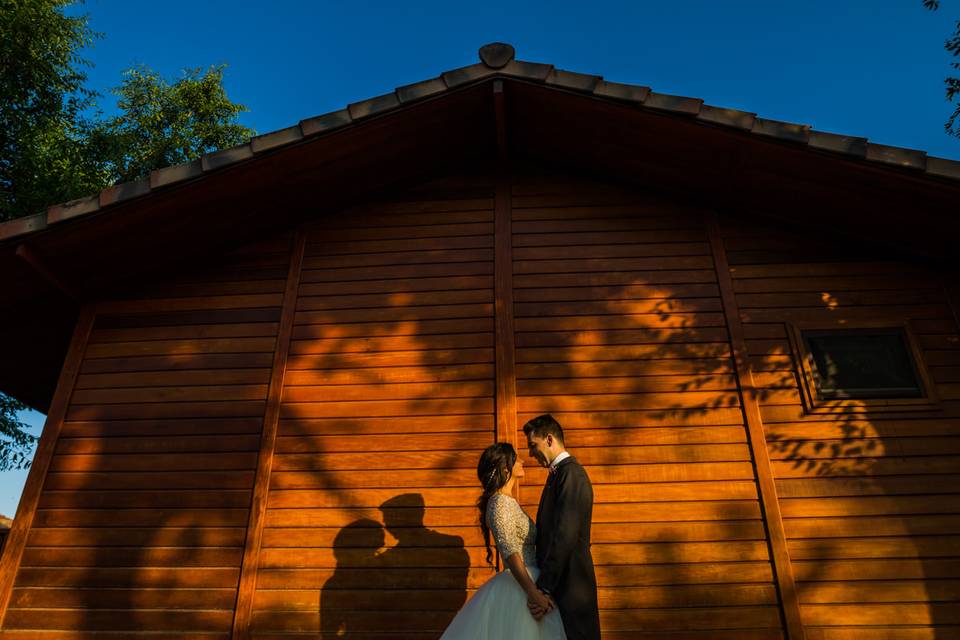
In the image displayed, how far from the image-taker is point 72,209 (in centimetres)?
491

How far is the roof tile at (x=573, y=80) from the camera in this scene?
5176mm

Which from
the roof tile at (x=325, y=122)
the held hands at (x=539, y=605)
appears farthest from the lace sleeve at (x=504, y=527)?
the roof tile at (x=325, y=122)

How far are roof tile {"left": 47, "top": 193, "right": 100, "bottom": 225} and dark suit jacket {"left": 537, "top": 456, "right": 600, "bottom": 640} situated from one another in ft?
14.4

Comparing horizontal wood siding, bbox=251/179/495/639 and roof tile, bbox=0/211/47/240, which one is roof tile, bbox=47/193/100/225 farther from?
horizontal wood siding, bbox=251/179/495/639

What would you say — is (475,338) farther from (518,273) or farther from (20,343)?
(20,343)

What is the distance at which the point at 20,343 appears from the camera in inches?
256

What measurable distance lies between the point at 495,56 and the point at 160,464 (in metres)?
4.74

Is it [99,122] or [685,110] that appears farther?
[99,122]

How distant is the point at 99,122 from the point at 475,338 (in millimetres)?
15087

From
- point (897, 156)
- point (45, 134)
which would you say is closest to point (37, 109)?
point (45, 134)

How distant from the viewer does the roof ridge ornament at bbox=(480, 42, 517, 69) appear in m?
5.36

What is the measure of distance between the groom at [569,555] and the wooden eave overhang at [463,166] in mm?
3331

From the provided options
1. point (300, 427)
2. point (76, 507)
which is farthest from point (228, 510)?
point (76, 507)

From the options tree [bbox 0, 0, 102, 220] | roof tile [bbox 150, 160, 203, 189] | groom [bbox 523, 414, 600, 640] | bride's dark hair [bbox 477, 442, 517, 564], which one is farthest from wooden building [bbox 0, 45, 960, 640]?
tree [bbox 0, 0, 102, 220]
